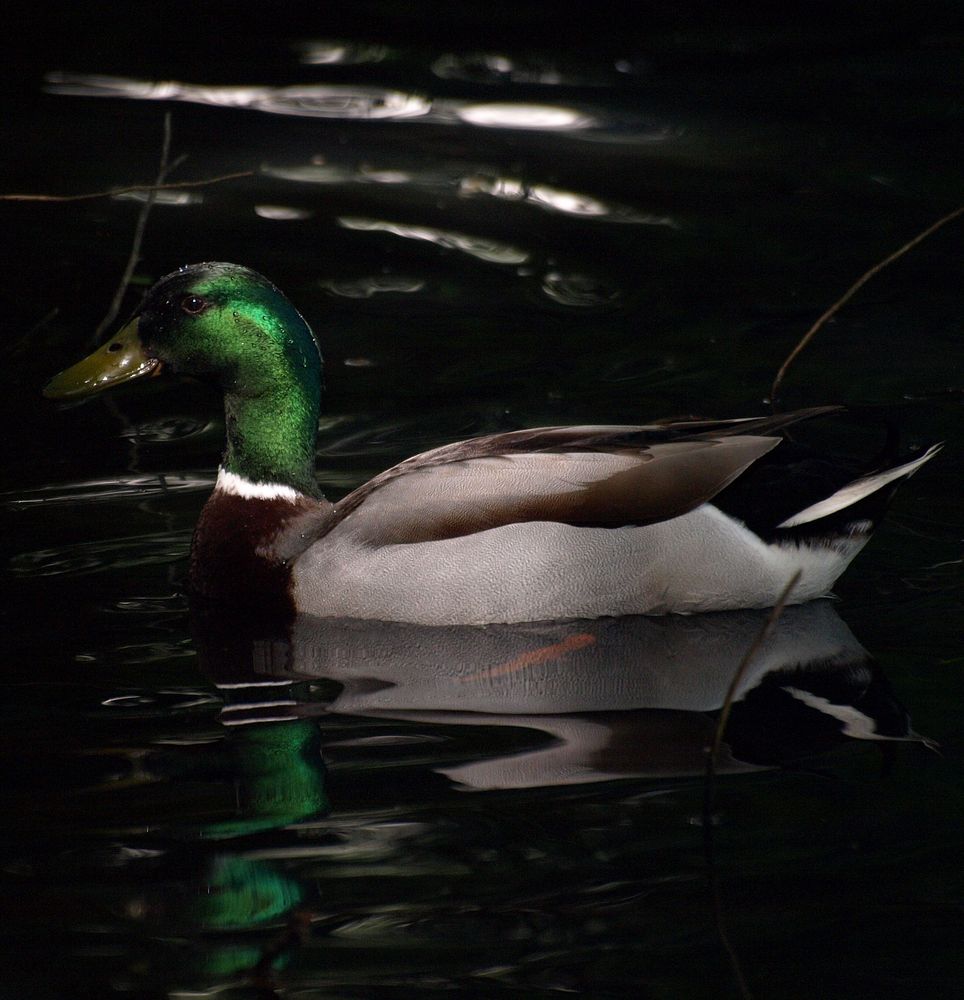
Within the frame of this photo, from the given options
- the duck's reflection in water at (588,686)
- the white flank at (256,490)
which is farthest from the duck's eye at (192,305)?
the duck's reflection in water at (588,686)

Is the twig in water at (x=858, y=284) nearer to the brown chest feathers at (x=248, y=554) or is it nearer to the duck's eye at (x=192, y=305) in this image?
the brown chest feathers at (x=248, y=554)

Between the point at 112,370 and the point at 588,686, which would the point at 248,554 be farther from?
the point at 588,686

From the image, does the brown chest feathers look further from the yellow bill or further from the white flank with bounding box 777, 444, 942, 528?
the white flank with bounding box 777, 444, 942, 528

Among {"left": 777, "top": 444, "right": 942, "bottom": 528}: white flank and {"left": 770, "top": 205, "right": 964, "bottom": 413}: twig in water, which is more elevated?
{"left": 770, "top": 205, "right": 964, "bottom": 413}: twig in water

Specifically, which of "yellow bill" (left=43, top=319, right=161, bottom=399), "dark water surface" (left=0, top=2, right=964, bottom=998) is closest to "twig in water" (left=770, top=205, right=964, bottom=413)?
"dark water surface" (left=0, top=2, right=964, bottom=998)

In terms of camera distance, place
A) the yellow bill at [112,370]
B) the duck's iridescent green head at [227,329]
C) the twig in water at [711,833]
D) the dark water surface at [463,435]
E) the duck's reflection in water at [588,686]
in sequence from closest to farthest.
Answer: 1. the twig in water at [711,833]
2. the dark water surface at [463,435]
3. the duck's reflection in water at [588,686]
4. the duck's iridescent green head at [227,329]
5. the yellow bill at [112,370]

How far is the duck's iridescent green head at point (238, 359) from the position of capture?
6.82 meters

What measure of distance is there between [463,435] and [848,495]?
86.3 inches

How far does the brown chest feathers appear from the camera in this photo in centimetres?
669

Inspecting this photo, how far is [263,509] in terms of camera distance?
6.82m

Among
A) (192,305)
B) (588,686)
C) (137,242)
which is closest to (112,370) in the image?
(192,305)

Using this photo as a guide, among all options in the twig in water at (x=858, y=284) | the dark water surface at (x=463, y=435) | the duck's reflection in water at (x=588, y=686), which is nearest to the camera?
the dark water surface at (x=463, y=435)

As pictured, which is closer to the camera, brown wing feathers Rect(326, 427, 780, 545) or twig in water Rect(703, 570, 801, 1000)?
twig in water Rect(703, 570, 801, 1000)

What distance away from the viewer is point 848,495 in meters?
6.55
